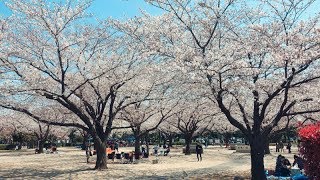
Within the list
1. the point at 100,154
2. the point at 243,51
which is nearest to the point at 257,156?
the point at 243,51

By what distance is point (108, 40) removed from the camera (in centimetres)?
1955

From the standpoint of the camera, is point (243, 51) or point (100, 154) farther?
point (100, 154)

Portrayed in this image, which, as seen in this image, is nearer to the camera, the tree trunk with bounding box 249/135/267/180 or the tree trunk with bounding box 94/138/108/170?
the tree trunk with bounding box 249/135/267/180

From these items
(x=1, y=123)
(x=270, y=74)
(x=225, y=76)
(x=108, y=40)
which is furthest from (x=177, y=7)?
(x=1, y=123)

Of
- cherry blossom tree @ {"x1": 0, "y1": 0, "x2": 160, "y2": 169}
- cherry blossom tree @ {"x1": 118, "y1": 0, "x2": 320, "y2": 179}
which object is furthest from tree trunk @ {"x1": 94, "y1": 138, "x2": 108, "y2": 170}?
cherry blossom tree @ {"x1": 118, "y1": 0, "x2": 320, "y2": 179}

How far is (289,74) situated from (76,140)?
73.7m

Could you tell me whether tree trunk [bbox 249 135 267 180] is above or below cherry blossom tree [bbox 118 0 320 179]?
below

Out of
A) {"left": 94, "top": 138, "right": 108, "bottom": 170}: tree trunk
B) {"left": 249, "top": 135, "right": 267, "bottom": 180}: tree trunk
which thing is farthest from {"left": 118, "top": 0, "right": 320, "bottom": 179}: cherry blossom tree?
{"left": 94, "top": 138, "right": 108, "bottom": 170}: tree trunk

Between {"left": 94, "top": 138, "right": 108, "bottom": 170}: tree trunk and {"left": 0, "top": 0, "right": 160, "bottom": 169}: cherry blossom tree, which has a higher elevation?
{"left": 0, "top": 0, "right": 160, "bottom": 169}: cherry blossom tree

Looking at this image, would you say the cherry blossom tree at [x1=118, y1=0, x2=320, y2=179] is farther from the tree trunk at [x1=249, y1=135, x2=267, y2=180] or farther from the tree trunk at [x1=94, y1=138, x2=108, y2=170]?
the tree trunk at [x1=94, y1=138, x2=108, y2=170]

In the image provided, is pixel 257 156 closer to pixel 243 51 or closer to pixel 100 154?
pixel 243 51

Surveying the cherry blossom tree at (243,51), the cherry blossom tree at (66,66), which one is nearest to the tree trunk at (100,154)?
the cherry blossom tree at (66,66)

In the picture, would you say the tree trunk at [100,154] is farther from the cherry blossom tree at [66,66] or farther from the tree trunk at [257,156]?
the tree trunk at [257,156]

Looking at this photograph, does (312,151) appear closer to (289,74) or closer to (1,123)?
(289,74)
